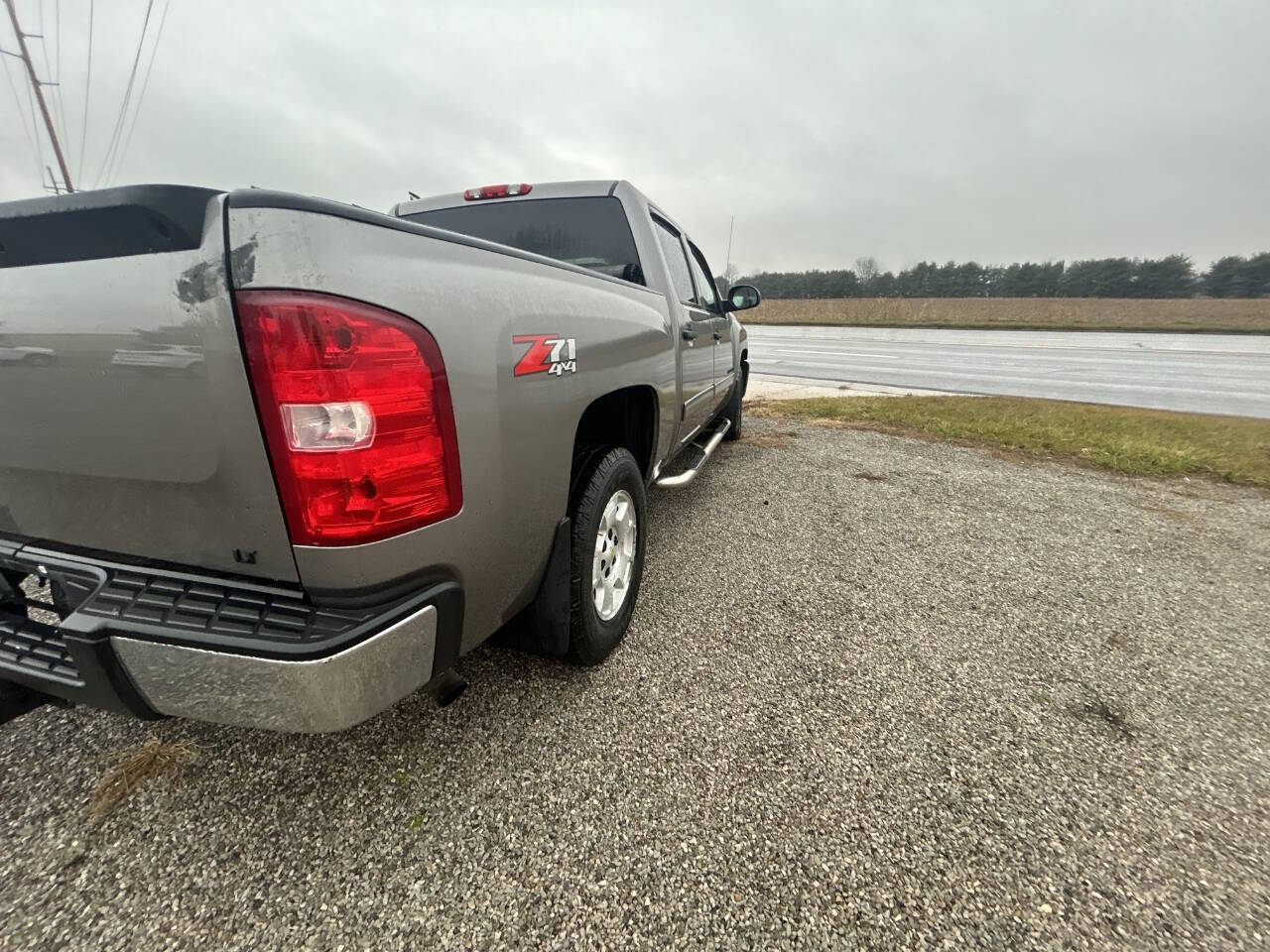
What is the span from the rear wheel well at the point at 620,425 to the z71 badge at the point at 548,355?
26 centimetres

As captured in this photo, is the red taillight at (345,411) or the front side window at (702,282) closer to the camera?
the red taillight at (345,411)

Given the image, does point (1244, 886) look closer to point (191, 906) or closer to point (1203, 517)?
point (191, 906)

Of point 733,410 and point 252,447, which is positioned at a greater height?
point 252,447

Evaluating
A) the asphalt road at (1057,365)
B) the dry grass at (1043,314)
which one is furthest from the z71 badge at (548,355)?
the dry grass at (1043,314)

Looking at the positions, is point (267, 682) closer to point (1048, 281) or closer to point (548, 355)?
point (548, 355)

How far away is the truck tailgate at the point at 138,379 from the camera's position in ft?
3.38

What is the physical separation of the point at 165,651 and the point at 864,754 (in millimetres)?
1935

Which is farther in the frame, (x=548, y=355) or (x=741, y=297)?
(x=741, y=297)

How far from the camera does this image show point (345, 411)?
1078mm

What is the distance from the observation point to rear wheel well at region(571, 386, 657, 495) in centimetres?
216

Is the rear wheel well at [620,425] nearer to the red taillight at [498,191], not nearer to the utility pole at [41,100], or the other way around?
the red taillight at [498,191]

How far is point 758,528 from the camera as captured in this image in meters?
3.83

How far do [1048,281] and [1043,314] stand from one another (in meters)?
20.5

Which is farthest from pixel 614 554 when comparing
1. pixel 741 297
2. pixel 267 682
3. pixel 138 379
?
pixel 741 297
